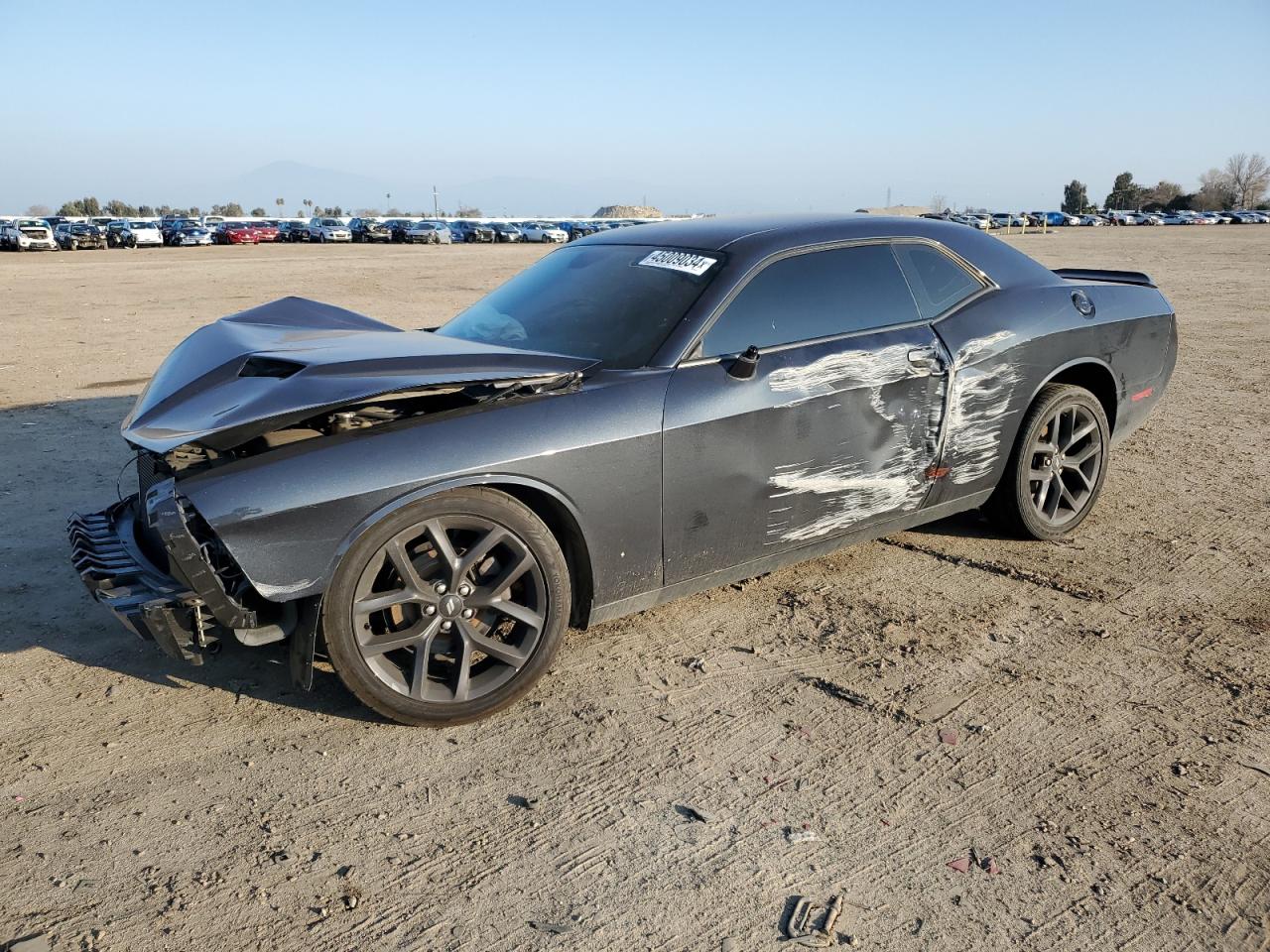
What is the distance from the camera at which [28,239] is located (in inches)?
1708

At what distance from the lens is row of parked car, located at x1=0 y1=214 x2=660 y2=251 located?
149 ft

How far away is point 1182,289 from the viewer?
1808 cm

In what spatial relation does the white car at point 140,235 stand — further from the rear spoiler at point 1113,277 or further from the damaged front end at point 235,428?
the rear spoiler at point 1113,277

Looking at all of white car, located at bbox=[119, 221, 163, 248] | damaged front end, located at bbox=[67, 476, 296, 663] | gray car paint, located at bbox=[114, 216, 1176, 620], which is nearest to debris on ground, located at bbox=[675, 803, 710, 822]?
gray car paint, located at bbox=[114, 216, 1176, 620]

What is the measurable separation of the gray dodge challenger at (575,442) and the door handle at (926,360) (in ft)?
0.04

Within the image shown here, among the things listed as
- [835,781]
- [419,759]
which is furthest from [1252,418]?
[419,759]

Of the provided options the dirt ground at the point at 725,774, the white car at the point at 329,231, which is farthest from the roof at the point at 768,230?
the white car at the point at 329,231

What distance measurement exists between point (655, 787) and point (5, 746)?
2095 millimetres

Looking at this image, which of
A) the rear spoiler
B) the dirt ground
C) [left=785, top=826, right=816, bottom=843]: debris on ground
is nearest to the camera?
the dirt ground

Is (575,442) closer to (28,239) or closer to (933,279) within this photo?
(933,279)

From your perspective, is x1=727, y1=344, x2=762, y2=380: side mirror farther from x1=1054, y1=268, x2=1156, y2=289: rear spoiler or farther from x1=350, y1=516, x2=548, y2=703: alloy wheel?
x1=1054, y1=268, x2=1156, y2=289: rear spoiler

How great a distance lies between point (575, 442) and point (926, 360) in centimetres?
172

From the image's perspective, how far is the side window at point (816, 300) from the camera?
12.4 feet

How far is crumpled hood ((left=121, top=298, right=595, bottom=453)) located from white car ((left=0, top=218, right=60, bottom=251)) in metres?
47.7
